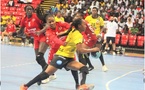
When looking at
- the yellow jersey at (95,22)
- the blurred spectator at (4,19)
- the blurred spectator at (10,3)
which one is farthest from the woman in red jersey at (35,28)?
the blurred spectator at (10,3)

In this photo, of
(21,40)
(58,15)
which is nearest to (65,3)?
(21,40)

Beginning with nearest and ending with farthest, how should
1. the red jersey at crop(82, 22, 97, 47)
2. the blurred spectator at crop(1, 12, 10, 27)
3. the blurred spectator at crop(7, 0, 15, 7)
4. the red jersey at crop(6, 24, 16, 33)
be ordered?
the red jersey at crop(82, 22, 97, 47), the red jersey at crop(6, 24, 16, 33), the blurred spectator at crop(1, 12, 10, 27), the blurred spectator at crop(7, 0, 15, 7)

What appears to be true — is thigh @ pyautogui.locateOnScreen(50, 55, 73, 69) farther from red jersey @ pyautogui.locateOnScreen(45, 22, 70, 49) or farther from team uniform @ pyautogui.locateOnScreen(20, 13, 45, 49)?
team uniform @ pyautogui.locateOnScreen(20, 13, 45, 49)

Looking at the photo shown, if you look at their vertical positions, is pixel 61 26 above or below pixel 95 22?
above

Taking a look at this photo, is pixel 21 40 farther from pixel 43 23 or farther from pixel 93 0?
pixel 43 23

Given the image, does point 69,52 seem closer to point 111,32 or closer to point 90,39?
point 90,39

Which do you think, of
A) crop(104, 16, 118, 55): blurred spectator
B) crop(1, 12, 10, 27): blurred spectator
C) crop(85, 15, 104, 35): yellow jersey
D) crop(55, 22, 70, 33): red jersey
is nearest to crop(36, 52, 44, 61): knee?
crop(55, 22, 70, 33): red jersey

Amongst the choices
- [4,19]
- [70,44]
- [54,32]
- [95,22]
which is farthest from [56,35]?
[4,19]

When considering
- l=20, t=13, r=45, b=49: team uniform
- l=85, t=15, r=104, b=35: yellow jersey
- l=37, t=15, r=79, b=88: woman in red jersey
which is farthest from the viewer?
l=85, t=15, r=104, b=35: yellow jersey

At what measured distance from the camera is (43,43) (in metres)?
8.38

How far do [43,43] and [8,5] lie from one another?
20078mm

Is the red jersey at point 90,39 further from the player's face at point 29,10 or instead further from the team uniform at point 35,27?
the player's face at point 29,10

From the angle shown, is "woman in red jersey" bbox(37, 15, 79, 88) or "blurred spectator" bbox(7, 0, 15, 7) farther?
"blurred spectator" bbox(7, 0, 15, 7)

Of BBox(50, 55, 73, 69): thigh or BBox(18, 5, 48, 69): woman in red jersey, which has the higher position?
BBox(18, 5, 48, 69): woman in red jersey
